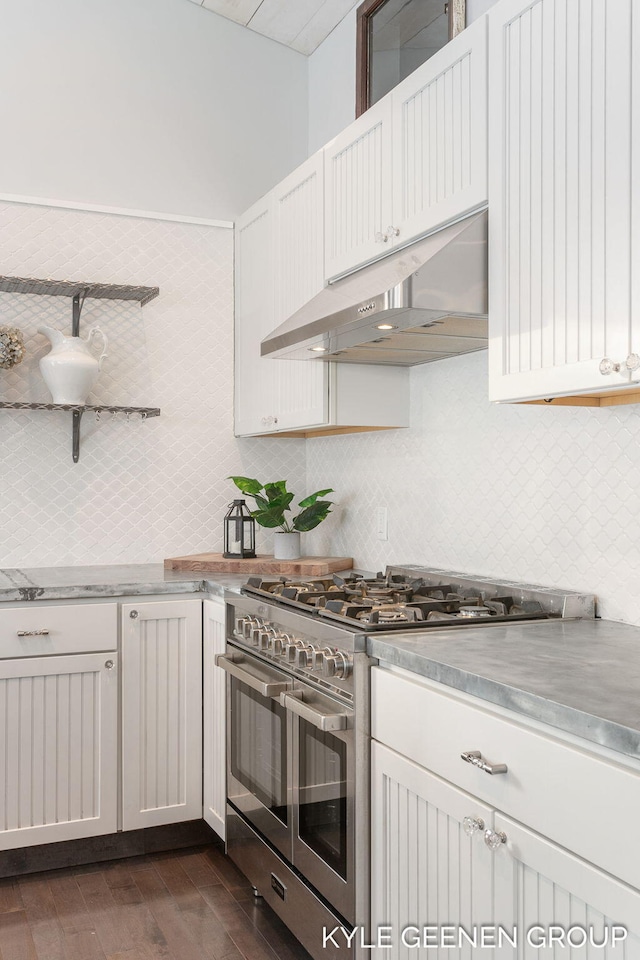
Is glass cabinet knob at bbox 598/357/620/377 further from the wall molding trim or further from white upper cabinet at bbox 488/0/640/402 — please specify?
the wall molding trim

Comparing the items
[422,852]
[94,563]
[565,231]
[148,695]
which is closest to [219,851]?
[148,695]

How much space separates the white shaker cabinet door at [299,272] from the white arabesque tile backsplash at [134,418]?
512 millimetres

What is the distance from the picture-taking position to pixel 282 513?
11.0 ft

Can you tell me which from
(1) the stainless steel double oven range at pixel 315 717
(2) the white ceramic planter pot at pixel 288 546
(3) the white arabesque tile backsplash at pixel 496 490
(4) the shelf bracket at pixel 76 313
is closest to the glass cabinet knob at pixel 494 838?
(1) the stainless steel double oven range at pixel 315 717

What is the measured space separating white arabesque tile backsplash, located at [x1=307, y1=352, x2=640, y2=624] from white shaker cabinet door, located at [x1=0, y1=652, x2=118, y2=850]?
1.12m

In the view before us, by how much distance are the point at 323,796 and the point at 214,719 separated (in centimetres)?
91

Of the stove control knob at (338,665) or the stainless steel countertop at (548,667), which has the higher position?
the stainless steel countertop at (548,667)

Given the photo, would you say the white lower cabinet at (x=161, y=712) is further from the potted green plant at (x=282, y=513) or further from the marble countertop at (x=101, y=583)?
the potted green plant at (x=282, y=513)

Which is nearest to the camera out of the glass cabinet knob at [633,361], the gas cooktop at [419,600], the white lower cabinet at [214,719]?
the glass cabinet knob at [633,361]

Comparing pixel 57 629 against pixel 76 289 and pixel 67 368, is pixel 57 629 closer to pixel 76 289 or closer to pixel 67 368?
pixel 67 368

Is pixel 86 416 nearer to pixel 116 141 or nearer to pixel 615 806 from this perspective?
pixel 116 141

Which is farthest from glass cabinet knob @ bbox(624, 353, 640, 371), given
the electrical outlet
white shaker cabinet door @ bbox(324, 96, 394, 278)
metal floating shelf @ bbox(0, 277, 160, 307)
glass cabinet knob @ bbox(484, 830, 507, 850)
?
metal floating shelf @ bbox(0, 277, 160, 307)

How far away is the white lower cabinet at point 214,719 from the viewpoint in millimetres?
2830

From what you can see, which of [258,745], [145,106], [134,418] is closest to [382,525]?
[258,745]
